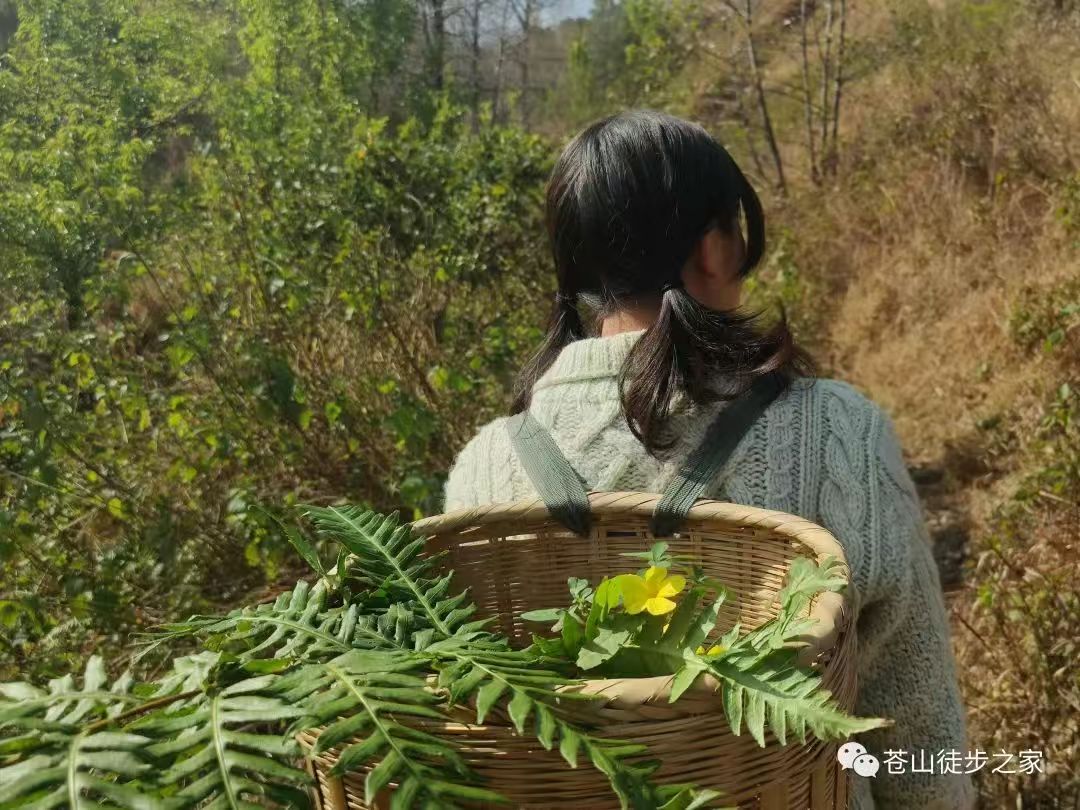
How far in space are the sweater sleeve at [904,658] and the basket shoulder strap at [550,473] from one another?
1.23 ft

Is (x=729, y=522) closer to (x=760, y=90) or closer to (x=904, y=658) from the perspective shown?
(x=904, y=658)

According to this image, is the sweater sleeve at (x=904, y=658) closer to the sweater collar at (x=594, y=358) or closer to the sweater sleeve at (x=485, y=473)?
the sweater collar at (x=594, y=358)

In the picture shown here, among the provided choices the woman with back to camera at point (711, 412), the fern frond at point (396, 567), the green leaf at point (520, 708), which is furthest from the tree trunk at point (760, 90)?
the green leaf at point (520, 708)

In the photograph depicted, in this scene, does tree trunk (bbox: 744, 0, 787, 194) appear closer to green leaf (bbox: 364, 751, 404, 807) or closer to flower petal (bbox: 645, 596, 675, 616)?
flower petal (bbox: 645, 596, 675, 616)

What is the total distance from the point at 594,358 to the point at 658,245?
181mm

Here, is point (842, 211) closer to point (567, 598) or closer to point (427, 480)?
point (427, 480)

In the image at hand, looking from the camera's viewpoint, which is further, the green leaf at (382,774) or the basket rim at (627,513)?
the basket rim at (627,513)

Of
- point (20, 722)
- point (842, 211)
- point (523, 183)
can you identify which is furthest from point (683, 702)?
point (842, 211)

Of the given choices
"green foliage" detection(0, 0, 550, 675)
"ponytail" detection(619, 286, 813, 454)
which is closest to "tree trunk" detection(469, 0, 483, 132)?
"green foliage" detection(0, 0, 550, 675)

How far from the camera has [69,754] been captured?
0.55m

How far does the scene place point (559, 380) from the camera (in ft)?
4.25

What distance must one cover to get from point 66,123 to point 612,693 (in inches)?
→ 89.7

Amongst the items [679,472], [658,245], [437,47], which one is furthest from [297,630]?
[437,47]

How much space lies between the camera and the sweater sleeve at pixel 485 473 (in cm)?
131
